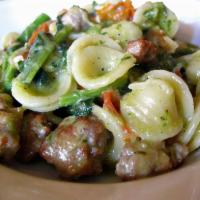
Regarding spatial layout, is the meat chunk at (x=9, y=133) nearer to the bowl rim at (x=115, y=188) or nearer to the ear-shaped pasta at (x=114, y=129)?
the bowl rim at (x=115, y=188)

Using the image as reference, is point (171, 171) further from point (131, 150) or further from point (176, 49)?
point (176, 49)

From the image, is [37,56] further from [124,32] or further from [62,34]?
[124,32]

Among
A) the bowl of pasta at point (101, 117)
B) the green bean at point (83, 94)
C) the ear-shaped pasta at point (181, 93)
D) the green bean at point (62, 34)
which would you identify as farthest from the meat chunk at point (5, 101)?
the ear-shaped pasta at point (181, 93)

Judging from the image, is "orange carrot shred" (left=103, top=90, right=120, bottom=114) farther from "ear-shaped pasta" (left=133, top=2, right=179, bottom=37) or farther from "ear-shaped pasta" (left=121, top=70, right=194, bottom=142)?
"ear-shaped pasta" (left=133, top=2, right=179, bottom=37)

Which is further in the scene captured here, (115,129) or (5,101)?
(5,101)

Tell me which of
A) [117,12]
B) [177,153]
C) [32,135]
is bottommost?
[177,153]

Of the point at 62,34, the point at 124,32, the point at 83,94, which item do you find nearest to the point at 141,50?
the point at 124,32

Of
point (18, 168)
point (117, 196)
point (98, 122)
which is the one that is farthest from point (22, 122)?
point (117, 196)

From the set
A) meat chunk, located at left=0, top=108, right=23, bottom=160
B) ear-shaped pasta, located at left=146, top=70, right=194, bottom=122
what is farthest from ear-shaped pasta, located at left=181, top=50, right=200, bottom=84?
meat chunk, located at left=0, top=108, right=23, bottom=160
